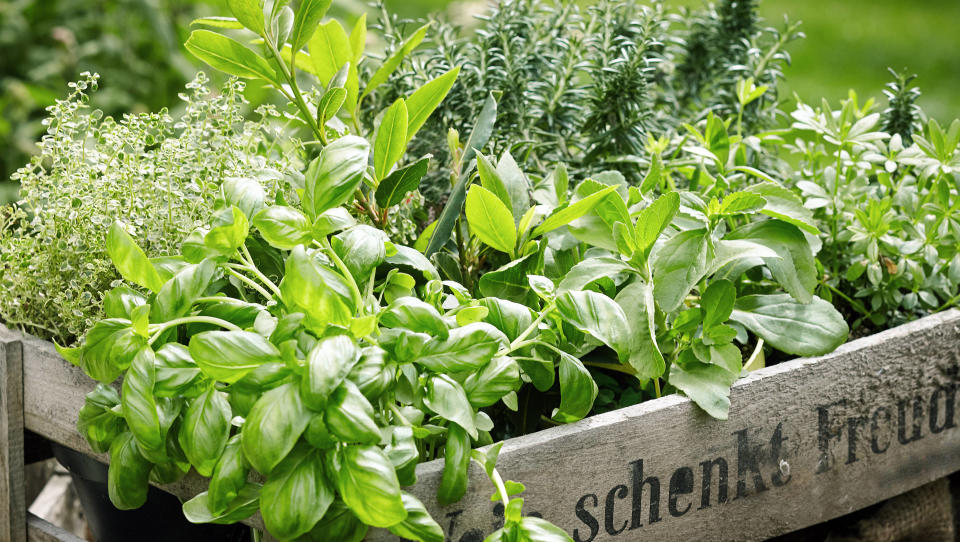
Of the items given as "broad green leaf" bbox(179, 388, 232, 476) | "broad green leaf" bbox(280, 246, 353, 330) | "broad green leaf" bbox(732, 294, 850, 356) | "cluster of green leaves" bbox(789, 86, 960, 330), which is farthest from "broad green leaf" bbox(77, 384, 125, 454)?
"cluster of green leaves" bbox(789, 86, 960, 330)

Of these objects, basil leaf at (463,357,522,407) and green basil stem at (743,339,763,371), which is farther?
green basil stem at (743,339,763,371)

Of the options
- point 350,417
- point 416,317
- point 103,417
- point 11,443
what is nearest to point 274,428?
point 350,417

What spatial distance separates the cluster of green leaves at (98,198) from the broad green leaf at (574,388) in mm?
379

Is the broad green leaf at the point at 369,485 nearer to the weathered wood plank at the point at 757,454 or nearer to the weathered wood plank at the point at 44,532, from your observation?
the weathered wood plank at the point at 757,454

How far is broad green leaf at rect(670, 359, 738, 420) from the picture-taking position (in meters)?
0.99

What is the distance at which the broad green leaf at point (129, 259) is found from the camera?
0.85 meters

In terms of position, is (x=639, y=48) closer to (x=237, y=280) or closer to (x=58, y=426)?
(x=237, y=280)

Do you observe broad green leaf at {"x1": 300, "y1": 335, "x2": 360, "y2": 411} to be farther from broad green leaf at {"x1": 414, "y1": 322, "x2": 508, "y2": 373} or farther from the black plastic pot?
the black plastic pot

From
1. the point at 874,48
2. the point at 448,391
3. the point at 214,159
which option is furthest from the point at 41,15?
the point at 874,48

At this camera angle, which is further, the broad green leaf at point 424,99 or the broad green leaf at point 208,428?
the broad green leaf at point 424,99

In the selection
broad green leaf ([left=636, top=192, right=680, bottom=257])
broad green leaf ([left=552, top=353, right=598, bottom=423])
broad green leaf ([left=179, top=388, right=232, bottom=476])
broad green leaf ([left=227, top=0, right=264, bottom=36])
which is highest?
broad green leaf ([left=227, top=0, right=264, bottom=36])

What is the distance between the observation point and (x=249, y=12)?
958mm

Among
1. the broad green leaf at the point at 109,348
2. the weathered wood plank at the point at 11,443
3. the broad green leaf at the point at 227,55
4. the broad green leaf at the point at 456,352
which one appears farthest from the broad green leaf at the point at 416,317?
the weathered wood plank at the point at 11,443

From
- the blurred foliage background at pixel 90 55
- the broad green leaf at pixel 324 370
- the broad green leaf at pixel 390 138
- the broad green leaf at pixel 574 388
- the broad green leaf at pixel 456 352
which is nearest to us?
the broad green leaf at pixel 324 370
